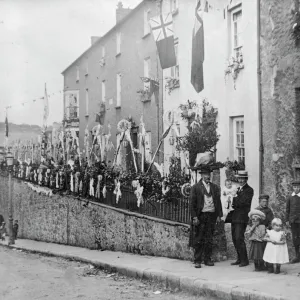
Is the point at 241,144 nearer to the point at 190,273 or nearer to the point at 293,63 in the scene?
the point at 293,63

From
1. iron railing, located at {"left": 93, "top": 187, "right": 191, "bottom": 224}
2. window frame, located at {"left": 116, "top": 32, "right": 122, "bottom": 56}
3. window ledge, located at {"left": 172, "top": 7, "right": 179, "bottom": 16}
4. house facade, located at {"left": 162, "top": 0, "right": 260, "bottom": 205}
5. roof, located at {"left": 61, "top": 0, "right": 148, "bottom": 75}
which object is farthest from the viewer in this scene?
window frame, located at {"left": 116, "top": 32, "right": 122, "bottom": 56}

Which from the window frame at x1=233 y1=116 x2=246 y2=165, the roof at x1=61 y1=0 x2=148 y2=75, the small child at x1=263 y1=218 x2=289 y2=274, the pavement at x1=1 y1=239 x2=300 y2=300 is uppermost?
the roof at x1=61 y1=0 x2=148 y2=75

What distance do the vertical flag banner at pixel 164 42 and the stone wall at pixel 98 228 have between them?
4856mm

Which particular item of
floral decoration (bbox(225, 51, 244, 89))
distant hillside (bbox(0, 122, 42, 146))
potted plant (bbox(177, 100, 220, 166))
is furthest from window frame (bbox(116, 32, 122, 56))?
distant hillside (bbox(0, 122, 42, 146))

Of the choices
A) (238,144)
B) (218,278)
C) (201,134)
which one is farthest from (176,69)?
(218,278)

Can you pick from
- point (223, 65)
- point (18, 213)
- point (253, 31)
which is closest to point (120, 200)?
point (223, 65)

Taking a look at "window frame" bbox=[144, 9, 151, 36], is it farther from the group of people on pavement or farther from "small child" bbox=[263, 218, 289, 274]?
"small child" bbox=[263, 218, 289, 274]

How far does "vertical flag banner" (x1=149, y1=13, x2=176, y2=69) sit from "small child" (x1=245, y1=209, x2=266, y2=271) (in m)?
7.98

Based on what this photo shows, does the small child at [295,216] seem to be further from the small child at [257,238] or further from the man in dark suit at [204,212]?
the man in dark suit at [204,212]

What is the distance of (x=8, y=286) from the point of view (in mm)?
9289

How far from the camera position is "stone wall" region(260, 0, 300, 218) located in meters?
11.5

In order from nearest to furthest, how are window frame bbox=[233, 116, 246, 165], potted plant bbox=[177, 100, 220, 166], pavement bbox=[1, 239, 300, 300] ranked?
1. pavement bbox=[1, 239, 300, 300]
2. potted plant bbox=[177, 100, 220, 166]
3. window frame bbox=[233, 116, 246, 165]

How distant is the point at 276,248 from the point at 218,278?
3.61ft

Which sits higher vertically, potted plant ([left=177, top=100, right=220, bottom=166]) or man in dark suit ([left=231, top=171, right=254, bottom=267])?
potted plant ([left=177, top=100, right=220, bottom=166])
